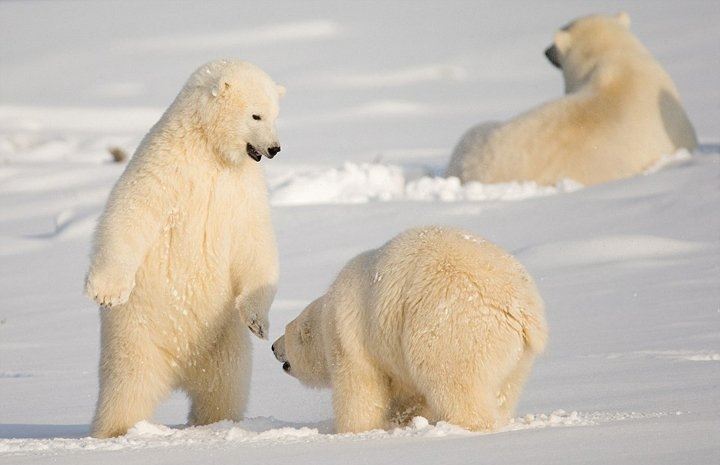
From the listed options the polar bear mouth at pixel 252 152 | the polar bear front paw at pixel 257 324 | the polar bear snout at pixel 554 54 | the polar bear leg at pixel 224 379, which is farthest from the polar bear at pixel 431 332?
the polar bear snout at pixel 554 54

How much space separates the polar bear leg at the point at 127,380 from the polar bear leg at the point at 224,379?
17 centimetres

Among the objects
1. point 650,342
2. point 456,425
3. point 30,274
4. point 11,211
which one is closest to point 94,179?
point 11,211

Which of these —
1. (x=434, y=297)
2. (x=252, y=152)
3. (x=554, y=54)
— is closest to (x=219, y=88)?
(x=252, y=152)

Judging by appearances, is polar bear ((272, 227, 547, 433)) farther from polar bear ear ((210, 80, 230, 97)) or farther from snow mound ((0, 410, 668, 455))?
polar bear ear ((210, 80, 230, 97))

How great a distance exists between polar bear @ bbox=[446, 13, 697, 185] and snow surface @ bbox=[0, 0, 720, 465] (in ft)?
0.67

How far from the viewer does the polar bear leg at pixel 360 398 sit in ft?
15.5

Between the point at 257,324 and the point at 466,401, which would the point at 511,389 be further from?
the point at 257,324

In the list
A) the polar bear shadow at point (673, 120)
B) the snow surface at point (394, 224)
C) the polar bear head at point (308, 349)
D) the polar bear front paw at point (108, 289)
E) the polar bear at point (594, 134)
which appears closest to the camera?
the snow surface at point (394, 224)

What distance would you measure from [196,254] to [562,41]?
8136 millimetres

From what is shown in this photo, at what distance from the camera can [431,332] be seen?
440 centimetres

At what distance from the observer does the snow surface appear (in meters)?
4.16

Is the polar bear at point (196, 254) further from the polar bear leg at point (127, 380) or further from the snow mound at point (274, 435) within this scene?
the snow mound at point (274, 435)

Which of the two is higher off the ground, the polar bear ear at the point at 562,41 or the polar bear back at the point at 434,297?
the polar bear ear at the point at 562,41

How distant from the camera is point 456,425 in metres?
4.34
